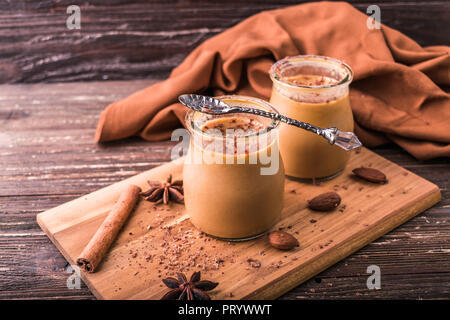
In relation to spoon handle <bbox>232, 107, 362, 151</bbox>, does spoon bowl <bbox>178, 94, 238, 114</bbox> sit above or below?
above

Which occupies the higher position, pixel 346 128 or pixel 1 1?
pixel 1 1

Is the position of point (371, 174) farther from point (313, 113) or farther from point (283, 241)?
point (283, 241)

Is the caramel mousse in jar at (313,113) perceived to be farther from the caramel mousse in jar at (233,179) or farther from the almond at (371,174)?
the caramel mousse in jar at (233,179)

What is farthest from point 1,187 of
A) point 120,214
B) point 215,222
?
point 215,222

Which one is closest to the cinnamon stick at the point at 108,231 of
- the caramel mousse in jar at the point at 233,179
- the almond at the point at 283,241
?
the caramel mousse in jar at the point at 233,179

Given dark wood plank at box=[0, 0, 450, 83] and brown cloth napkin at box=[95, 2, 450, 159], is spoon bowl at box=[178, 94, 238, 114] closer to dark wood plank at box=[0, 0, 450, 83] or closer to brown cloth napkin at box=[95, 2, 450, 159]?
brown cloth napkin at box=[95, 2, 450, 159]

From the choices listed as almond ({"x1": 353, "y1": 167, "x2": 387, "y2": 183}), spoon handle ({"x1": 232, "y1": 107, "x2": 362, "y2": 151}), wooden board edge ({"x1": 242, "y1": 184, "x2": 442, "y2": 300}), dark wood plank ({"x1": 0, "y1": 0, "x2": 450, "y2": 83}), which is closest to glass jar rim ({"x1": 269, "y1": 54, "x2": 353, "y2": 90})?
spoon handle ({"x1": 232, "y1": 107, "x2": 362, "y2": 151})

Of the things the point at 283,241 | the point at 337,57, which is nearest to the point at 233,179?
the point at 283,241
